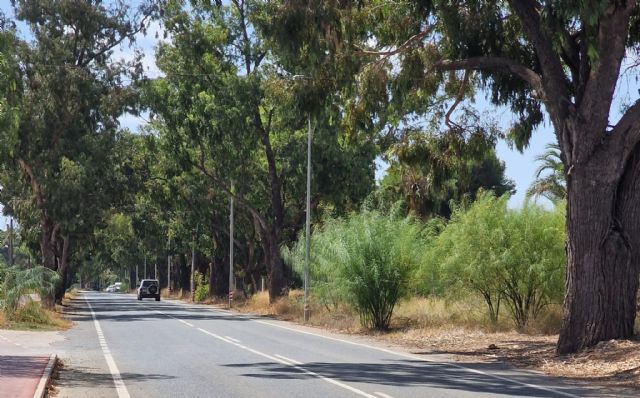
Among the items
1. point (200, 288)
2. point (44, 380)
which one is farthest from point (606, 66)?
point (200, 288)

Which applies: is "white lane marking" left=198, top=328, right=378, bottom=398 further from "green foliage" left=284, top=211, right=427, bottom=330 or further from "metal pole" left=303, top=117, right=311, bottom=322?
"metal pole" left=303, top=117, right=311, bottom=322

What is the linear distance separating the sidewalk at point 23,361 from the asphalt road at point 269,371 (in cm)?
49

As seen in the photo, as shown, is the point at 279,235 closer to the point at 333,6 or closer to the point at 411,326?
the point at 411,326

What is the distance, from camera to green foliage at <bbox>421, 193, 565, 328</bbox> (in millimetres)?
27812

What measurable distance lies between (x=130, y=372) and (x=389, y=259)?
15.1m

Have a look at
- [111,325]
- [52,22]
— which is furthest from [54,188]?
[111,325]

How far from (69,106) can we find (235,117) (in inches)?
314

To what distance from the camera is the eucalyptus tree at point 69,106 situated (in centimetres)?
4453

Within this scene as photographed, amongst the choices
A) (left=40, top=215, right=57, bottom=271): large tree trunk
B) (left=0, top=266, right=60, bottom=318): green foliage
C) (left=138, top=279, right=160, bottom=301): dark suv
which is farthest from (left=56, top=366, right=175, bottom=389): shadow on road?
(left=138, top=279, right=160, bottom=301): dark suv

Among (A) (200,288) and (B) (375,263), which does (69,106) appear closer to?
(B) (375,263)

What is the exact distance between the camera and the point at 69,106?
150 ft

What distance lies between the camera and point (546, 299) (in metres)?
28.6

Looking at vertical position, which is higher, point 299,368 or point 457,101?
point 457,101

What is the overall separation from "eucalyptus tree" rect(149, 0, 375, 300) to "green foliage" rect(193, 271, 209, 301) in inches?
1107
